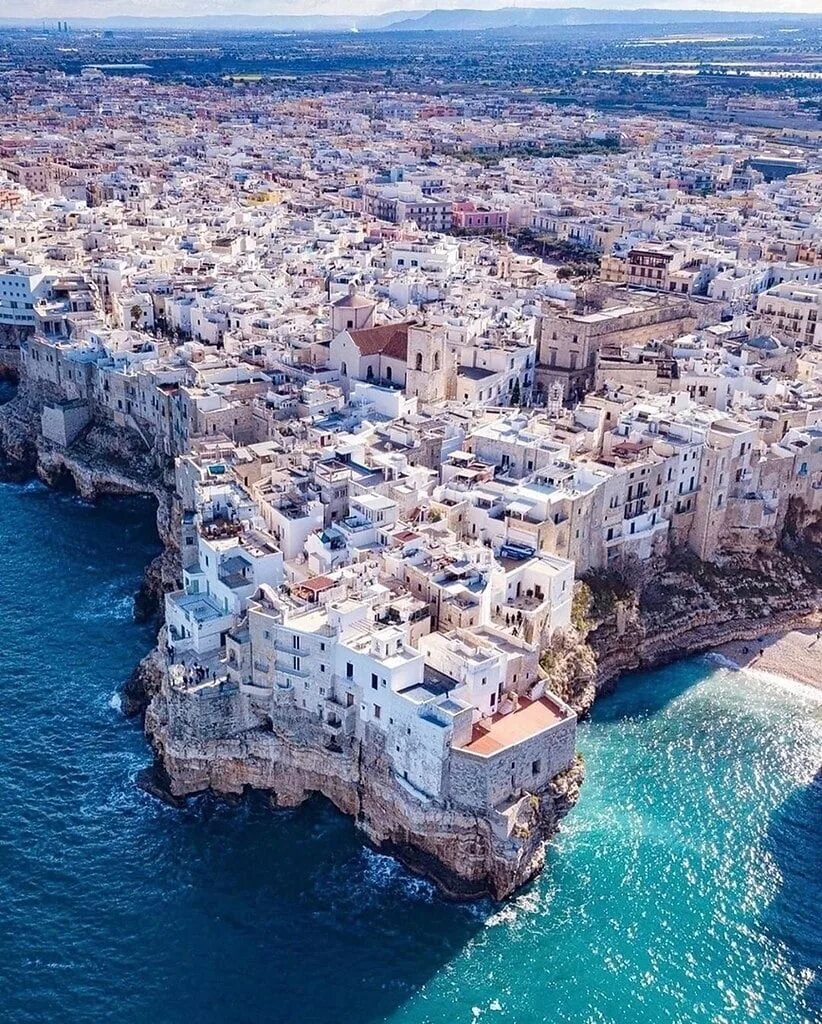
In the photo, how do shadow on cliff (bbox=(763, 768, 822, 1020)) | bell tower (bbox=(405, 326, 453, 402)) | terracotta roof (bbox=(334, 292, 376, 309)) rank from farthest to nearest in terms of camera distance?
terracotta roof (bbox=(334, 292, 376, 309)) < bell tower (bbox=(405, 326, 453, 402)) < shadow on cliff (bbox=(763, 768, 822, 1020))

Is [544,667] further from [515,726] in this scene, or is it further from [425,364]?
[425,364]

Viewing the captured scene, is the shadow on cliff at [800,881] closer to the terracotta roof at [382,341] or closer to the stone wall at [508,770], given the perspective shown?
the stone wall at [508,770]

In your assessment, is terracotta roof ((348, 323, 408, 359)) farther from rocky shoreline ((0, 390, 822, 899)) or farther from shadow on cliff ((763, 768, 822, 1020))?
shadow on cliff ((763, 768, 822, 1020))

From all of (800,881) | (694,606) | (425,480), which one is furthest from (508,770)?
(694,606)

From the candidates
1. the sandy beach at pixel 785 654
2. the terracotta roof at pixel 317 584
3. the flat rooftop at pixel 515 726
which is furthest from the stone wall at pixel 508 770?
the sandy beach at pixel 785 654

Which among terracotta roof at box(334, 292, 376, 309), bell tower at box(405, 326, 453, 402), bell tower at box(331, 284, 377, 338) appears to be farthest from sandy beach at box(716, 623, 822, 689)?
terracotta roof at box(334, 292, 376, 309)

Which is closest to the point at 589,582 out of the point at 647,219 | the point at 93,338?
the point at 93,338

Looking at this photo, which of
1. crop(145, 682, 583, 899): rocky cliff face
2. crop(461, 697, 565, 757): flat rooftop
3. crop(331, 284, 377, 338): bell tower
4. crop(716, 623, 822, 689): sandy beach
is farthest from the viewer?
crop(331, 284, 377, 338): bell tower
